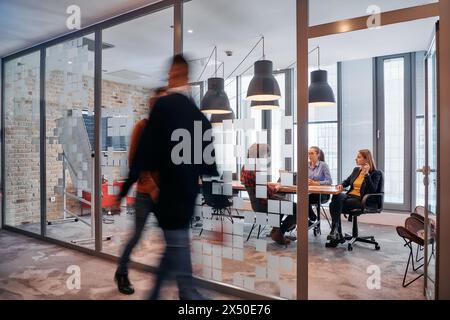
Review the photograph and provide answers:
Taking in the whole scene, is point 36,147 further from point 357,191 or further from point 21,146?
point 357,191

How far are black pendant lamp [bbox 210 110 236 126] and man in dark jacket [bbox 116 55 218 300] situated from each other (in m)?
0.98

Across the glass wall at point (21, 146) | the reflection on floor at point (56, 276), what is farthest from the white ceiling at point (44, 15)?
the reflection on floor at point (56, 276)

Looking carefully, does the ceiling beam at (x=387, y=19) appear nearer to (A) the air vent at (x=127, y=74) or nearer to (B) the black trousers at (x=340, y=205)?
(B) the black trousers at (x=340, y=205)

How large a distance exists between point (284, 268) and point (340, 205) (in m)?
2.11

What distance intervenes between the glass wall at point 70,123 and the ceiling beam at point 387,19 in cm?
274

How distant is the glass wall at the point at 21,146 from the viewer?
518 centimetres

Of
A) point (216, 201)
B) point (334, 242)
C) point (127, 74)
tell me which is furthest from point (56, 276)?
point (127, 74)

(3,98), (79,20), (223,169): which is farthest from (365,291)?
(3,98)

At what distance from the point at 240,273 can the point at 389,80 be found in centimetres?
488

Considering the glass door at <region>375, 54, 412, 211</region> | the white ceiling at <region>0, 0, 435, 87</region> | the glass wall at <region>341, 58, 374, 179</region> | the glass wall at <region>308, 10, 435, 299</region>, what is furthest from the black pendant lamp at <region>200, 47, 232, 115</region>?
the glass door at <region>375, 54, 412, 211</region>

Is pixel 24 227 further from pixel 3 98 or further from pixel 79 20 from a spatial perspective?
pixel 79 20

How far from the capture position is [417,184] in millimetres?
5957

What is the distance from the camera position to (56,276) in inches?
130

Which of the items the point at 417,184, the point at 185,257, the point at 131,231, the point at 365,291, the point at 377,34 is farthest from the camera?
the point at 417,184
